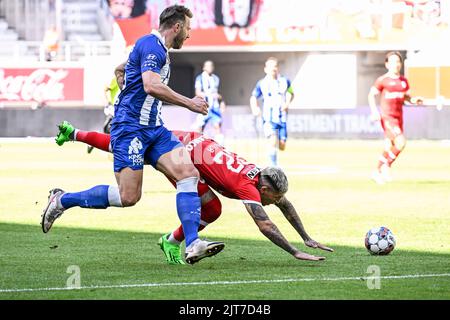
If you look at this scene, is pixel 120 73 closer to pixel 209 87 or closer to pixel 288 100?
pixel 288 100

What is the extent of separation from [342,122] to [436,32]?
24.3ft

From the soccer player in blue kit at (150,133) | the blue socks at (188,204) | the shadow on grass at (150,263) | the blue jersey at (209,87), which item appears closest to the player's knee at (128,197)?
the soccer player in blue kit at (150,133)

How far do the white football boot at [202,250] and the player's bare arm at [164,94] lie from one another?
1.12 meters

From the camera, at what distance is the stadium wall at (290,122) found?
39531 mm

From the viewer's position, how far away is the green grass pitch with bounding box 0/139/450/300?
898 centimetres

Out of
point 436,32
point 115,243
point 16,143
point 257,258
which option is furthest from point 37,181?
point 436,32

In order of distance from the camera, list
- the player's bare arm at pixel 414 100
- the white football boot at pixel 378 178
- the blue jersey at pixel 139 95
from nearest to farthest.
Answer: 1. the blue jersey at pixel 139 95
2. the player's bare arm at pixel 414 100
3. the white football boot at pixel 378 178

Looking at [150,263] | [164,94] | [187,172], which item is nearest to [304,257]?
[187,172]

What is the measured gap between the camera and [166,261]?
36.0 feet

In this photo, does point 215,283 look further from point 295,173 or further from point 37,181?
point 295,173

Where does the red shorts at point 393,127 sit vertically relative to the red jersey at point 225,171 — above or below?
above

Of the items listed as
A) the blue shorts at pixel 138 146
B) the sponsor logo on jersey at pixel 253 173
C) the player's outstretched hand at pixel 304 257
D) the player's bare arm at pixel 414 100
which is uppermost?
the player's bare arm at pixel 414 100

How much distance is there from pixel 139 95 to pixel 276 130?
44.1ft

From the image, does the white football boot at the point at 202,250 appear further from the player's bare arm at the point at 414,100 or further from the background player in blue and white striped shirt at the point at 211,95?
the background player in blue and white striped shirt at the point at 211,95
